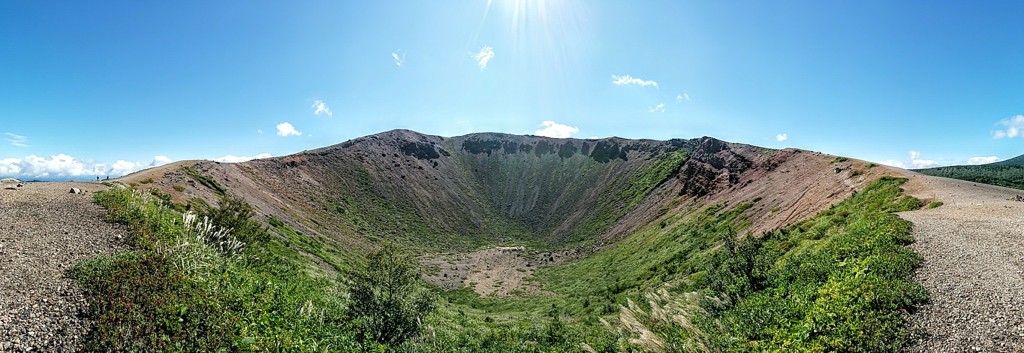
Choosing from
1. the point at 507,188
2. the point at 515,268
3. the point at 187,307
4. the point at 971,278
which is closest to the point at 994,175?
the point at 515,268

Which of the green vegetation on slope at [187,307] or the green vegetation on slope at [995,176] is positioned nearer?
the green vegetation on slope at [187,307]

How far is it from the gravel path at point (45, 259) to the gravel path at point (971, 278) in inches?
859

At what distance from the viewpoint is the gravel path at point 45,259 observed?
9.27 m

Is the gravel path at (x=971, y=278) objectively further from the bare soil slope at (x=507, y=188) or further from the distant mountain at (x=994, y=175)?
the distant mountain at (x=994, y=175)

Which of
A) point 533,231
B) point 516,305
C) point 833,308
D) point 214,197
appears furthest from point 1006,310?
point 533,231

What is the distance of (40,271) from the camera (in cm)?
1230

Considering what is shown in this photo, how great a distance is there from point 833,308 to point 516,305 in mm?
33021

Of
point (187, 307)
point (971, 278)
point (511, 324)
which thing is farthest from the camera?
point (511, 324)

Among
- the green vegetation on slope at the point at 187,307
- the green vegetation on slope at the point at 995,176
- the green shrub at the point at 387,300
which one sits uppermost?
the green vegetation on slope at the point at 995,176

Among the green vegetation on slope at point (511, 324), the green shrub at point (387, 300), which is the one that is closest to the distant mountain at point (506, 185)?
the green vegetation on slope at point (511, 324)

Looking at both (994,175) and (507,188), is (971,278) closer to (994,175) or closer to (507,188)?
(994,175)

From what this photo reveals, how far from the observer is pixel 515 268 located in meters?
68.0

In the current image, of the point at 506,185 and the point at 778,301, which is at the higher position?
the point at 506,185

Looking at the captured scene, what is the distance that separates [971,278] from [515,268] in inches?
2306
